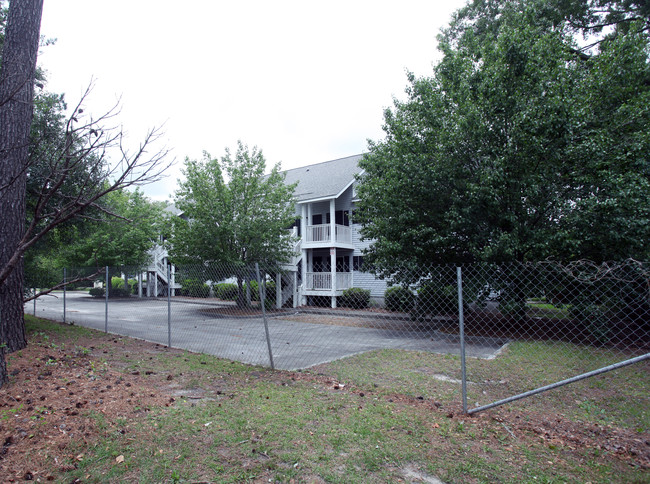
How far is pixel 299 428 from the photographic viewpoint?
13.3ft

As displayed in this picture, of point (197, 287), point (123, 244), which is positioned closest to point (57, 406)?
point (197, 287)

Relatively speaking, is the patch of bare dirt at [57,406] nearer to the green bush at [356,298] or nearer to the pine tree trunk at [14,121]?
the pine tree trunk at [14,121]

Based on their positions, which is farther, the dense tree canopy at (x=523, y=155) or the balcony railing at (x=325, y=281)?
the balcony railing at (x=325, y=281)

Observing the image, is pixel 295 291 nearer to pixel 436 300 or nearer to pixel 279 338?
pixel 279 338

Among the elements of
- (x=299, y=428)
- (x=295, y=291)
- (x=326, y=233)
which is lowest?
(x=299, y=428)

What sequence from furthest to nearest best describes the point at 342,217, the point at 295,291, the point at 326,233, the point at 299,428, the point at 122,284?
1. the point at 122,284
2. the point at 342,217
3. the point at 295,291
4. the point at 326,233
5. the point at 299,428

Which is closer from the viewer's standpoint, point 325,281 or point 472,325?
point 472,325

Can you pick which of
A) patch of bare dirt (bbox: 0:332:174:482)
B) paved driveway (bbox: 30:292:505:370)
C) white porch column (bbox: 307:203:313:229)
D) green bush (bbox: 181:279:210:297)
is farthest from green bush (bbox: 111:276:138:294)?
patch of bare dirt (bbox: 0:332:174:482)

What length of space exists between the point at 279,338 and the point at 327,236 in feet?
33.6

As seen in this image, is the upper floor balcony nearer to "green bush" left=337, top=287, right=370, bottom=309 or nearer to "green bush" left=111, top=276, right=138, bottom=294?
"green bush" left=337, top=287, right=370, bottom=309

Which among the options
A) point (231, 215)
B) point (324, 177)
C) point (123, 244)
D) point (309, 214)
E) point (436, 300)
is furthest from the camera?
point (123, 244)

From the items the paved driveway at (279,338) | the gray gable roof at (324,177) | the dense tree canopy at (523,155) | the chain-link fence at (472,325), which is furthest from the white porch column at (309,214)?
the dense tree canopy at (523,155)

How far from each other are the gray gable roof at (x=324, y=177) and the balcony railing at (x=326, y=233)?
1.57 meters

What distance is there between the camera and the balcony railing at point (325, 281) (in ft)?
66.0
